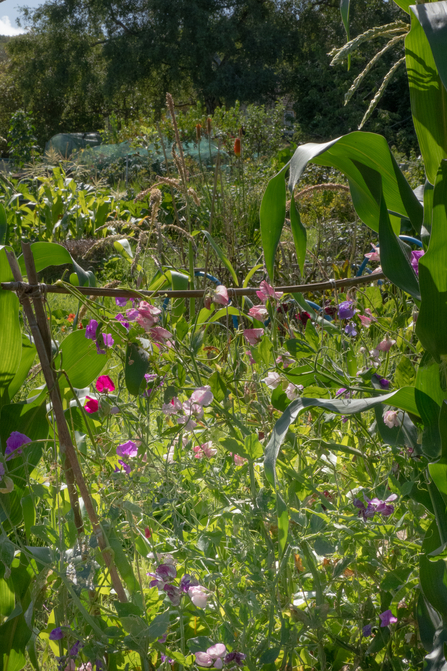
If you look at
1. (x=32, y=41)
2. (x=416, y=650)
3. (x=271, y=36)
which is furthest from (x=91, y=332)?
(x=32, y=41)

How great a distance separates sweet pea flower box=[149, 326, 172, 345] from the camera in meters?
0.76

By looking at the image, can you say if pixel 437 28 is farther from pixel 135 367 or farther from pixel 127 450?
pixel 127 450

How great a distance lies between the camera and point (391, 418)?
2.56 feet

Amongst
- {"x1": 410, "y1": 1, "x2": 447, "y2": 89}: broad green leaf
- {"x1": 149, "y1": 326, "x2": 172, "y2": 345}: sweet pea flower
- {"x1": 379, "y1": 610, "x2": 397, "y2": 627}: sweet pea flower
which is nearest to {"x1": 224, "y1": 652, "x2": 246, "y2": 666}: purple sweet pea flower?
{"x1": 379, "y1": 610, "x2": 397, "y2": 627}: sweet pea flower

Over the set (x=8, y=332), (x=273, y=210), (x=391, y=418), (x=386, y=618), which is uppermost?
(x=273, y=210)

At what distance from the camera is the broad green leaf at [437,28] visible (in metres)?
0.55

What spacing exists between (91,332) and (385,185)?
0.47 m

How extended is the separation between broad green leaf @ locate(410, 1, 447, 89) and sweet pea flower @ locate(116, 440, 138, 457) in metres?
0.68

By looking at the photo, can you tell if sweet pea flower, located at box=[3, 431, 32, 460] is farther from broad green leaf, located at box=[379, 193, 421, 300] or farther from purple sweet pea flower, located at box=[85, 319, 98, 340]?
broad green leaf, located at box=[379, 193, 421, 300]

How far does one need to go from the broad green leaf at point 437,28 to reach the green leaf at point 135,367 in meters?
0.47

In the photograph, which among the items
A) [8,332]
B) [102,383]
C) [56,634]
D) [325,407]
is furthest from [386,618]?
[8,332]

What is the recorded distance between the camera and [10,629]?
804 millimetres

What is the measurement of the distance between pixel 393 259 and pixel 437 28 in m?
0.25

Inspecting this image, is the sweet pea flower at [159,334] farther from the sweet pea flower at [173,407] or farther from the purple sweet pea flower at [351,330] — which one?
the purple sweet pea flower at [351,330]
